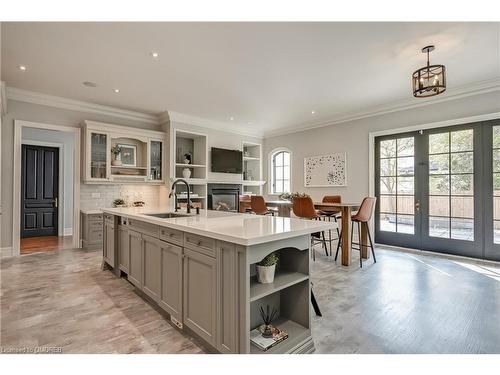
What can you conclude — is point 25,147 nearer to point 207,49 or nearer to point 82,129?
point 82,129

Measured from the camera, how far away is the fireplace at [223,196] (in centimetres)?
646

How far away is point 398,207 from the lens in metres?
5.02

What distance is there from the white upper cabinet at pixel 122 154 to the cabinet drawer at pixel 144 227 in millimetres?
2662

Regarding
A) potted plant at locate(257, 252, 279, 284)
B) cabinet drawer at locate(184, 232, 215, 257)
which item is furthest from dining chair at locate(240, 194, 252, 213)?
potted plant at locate(257, 252, 279, 284)

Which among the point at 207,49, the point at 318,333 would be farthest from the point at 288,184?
the point at 318,333

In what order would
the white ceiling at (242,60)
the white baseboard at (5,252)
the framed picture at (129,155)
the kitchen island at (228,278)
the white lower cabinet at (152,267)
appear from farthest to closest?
the framed picture at (129,155) → the white baseboard at (5,252) → the white ceiling at (242,60) → the white lower cabinet at (152,267) → the kitchen island at (228,278)

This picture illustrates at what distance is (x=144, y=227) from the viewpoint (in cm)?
262

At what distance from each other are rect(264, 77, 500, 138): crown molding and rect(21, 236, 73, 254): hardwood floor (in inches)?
228

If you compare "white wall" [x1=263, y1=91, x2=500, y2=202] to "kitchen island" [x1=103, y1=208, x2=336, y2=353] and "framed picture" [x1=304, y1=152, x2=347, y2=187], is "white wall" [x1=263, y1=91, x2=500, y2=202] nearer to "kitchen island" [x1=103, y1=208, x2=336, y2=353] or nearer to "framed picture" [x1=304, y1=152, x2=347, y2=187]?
"framed picture" [x1=304, y1=152, x2=347, y2=187]

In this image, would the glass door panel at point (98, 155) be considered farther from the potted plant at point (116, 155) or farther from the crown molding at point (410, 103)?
the crown molding at point (410, 103)

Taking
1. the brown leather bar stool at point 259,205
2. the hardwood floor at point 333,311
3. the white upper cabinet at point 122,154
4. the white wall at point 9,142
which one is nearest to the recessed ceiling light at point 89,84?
the white upper cabinet at point 122,154

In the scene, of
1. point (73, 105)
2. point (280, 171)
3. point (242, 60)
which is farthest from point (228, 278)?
point (280, 171)

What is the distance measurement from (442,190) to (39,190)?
338 inches

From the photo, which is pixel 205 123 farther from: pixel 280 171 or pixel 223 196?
pixel 280 171
